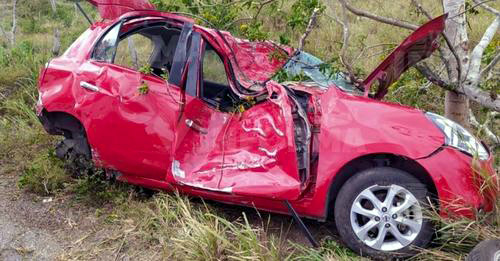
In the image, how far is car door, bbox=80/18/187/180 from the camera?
13.0 ft

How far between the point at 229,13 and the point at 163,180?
7.40 feet

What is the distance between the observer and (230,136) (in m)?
4.09

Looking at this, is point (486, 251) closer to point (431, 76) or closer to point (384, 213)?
point (384, 213)

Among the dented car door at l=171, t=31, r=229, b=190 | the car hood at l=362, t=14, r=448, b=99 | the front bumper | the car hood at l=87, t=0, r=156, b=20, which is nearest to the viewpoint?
the front bumper

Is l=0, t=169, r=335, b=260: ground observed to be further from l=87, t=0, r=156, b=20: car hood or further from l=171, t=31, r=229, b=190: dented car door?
l=87, t=0, r=156, b=20: car hood

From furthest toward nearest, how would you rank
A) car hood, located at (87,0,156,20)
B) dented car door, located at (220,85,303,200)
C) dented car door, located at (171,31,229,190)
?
1. car hood, located at (87,0,156,20)
2. dented car door, located at (171,31,229,190)
3. dented car door, located at (220,85,303,200)

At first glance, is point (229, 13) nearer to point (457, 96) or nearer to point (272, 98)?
point (272, 98)

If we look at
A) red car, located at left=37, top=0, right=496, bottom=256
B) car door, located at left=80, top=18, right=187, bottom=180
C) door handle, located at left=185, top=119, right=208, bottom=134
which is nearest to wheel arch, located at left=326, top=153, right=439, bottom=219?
red car, located at left=37, top=0, right=496, bottom=256

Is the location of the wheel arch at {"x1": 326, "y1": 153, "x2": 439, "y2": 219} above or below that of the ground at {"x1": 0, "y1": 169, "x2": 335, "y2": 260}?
above

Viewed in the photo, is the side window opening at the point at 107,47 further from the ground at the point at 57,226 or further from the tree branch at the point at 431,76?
the tree branch at the point at 431,76

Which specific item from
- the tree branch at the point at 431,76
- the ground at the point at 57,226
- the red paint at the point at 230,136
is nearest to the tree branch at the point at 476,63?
the tree branch at the point at 431,76

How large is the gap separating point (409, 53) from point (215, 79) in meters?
2.17

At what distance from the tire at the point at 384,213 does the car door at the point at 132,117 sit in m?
1.51

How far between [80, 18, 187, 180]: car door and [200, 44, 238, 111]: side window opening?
899 mm
